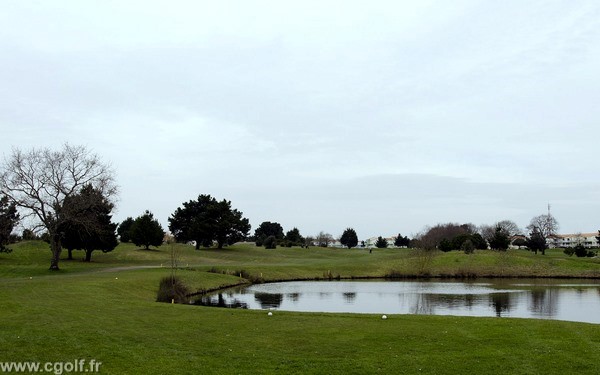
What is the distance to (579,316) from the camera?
1119 inches

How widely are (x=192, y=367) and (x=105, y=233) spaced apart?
4949cm

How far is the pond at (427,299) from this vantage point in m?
30.0

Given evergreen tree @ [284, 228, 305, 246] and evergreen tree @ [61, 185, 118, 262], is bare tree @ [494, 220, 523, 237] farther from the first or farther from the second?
evergreen tree @ [61, 185, 118, 262]

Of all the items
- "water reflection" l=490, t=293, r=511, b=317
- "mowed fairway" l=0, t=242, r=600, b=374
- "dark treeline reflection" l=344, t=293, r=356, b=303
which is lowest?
"dark treeline reflection" l=344, t=293, r=356, b=303

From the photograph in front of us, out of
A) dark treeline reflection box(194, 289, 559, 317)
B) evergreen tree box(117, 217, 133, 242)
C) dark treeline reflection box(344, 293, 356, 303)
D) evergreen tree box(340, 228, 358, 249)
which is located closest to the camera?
dark treeline reflection box(194, 289, 559, 317)

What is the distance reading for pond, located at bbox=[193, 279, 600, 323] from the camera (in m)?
30.0

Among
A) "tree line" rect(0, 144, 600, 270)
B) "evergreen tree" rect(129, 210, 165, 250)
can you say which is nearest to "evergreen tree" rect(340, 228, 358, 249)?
"tree line" rect(0, 144, 600, 270)

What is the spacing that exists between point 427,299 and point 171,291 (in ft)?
61.9

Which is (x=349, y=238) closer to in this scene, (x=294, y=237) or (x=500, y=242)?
(x=294, y=237)

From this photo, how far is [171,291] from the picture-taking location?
112 ft

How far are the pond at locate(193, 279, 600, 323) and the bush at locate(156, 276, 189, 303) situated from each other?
52.3 inches

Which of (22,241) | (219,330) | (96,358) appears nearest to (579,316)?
(219,330)

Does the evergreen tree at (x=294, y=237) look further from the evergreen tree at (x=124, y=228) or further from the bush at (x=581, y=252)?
the bush at (x=581, y=252)

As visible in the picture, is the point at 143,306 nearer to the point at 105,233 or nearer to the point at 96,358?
the point at 96,358
